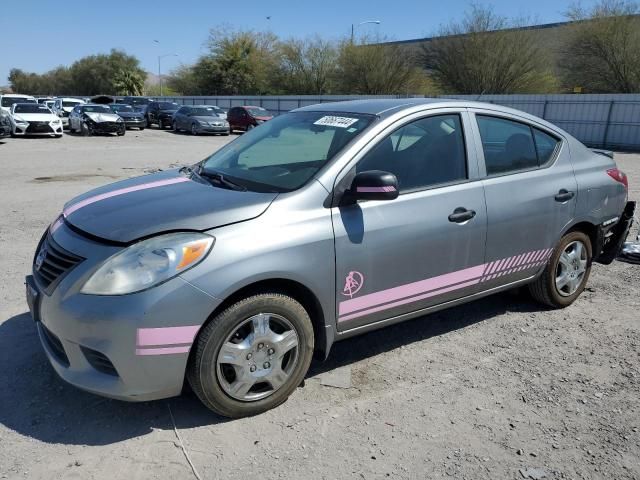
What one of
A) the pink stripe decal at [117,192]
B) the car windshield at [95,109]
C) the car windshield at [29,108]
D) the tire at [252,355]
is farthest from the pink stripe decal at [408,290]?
the car windshield at [95,109]

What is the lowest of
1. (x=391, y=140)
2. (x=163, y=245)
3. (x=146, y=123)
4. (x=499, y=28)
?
(x=146, y=123)

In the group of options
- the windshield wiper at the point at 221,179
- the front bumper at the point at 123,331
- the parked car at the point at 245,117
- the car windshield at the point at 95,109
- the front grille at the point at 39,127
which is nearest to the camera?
the front bumper at the point at 123,331

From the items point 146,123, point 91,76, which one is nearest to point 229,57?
point 146,123

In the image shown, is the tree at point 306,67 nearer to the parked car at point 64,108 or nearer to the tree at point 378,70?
the tree at point 378,70

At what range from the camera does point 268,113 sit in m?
30.1

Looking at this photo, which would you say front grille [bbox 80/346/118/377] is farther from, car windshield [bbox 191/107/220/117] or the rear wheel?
car windshield [bbox 191/107/220/117]

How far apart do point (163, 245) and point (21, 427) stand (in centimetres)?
126

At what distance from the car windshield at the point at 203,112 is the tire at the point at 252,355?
2666 cm

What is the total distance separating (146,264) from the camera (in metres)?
2.65

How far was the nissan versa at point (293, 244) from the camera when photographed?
2.66m

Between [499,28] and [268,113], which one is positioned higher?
[499,28]

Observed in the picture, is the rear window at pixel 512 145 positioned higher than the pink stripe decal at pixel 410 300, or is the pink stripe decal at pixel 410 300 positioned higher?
the rear window at pixel 512 145

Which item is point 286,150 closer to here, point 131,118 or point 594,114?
point 594,114

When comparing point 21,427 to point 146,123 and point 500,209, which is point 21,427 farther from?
point 146,123
